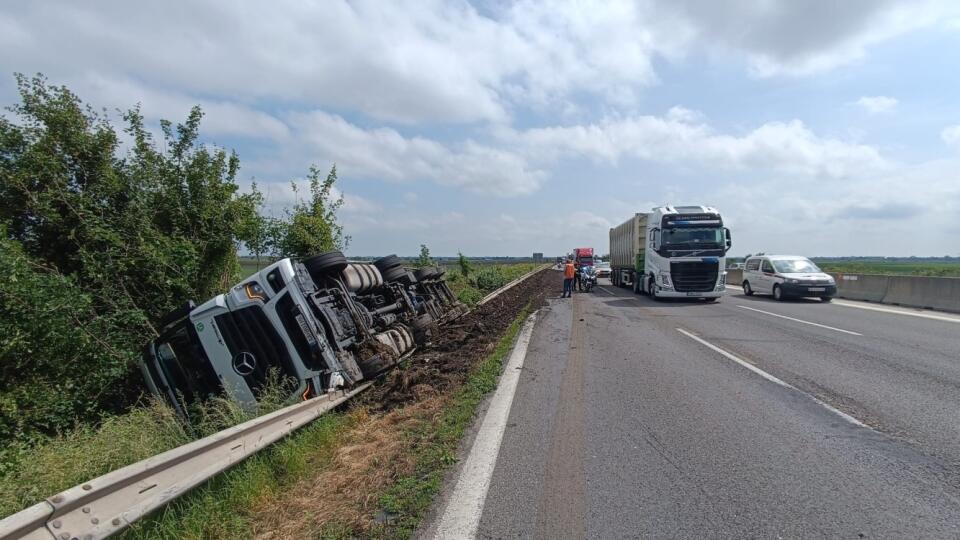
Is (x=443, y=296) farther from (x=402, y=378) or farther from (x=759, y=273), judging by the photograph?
(x=759, y=273)

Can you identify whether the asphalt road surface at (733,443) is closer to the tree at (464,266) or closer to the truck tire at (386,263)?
the truck tire at (386,263)

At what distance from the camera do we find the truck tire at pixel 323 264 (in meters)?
Answer: 8.22

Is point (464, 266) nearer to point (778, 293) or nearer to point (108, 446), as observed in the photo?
point (778, 293)

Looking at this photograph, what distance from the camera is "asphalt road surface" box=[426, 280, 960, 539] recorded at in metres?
3.55

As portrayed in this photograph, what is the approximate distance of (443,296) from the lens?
15.4 meters

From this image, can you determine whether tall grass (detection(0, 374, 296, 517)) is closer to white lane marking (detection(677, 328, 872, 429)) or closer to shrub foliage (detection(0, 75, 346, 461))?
shrub foliage (detection(0, 75, 346, 461))

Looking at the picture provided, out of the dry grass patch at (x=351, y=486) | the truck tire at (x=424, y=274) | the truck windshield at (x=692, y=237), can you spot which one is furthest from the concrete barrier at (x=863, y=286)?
the dry grass patch at (x=351, y=486)

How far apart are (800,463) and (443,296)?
11.6 m

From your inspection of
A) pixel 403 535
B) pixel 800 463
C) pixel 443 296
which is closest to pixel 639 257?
pixel 443 296

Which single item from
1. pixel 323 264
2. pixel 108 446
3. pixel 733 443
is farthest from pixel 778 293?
pixel 108 446

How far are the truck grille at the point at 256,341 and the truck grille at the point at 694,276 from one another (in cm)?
1630

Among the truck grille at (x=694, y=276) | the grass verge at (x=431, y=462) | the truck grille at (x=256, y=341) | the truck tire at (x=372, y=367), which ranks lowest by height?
the grass verge at (x=431, y=462)

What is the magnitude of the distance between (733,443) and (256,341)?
18.8 ft

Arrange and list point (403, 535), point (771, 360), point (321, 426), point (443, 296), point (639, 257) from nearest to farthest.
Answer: point (403, 535) → point (321, 426) → point (771, 360) → point (443, 296) → point (639, 257)
